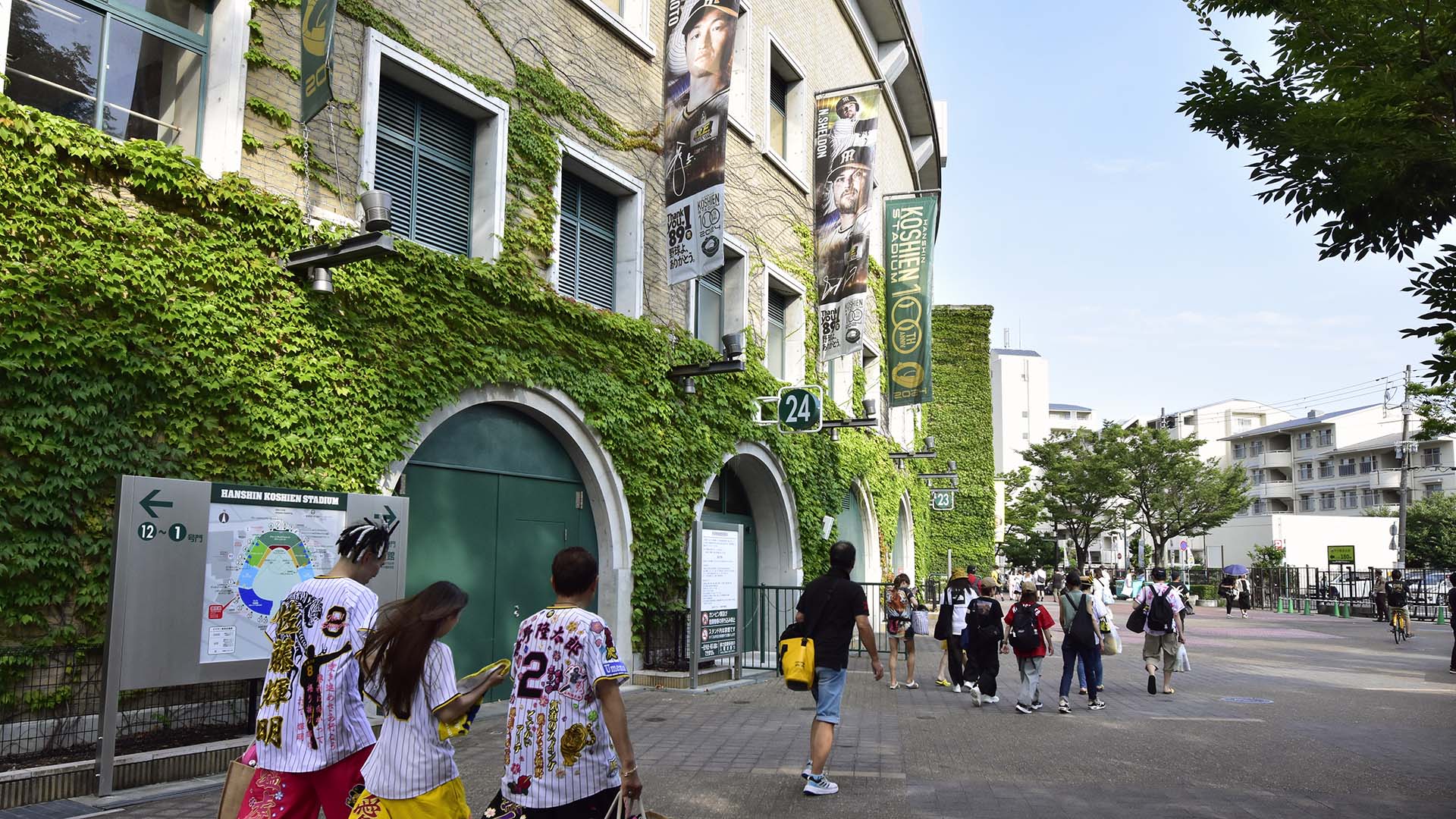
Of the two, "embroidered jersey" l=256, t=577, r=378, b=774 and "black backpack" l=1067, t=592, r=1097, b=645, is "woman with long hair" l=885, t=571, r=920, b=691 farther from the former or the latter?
"embroidered jersey" l=256, t=577, r=378, b=774

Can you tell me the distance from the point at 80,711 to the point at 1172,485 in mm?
53820

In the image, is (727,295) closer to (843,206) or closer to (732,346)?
(732,346)

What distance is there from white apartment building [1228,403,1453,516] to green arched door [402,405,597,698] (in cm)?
6538

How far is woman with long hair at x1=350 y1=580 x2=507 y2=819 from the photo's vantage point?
3658 mm

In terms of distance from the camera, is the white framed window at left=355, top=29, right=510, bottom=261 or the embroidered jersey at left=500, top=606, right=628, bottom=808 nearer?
the embroidered jersey at left=500, top=606, right=628, bottom=808

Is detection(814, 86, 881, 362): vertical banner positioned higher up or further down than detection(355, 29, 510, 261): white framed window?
higher up

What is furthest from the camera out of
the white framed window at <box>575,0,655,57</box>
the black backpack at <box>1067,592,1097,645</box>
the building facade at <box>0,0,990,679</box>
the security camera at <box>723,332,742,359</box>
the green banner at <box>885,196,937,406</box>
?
the green banner at <box>885,196,937,406</box>

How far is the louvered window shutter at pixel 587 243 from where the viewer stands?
521 inches

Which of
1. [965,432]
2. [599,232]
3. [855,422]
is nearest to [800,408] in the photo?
[855,422]

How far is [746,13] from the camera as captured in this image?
59.8 feet

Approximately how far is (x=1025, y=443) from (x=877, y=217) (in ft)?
263

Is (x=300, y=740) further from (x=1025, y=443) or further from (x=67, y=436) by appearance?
(x=1025, y=443)

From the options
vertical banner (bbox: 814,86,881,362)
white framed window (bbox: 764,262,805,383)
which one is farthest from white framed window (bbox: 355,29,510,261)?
vertical banner (bbox: 814,86,881,362)

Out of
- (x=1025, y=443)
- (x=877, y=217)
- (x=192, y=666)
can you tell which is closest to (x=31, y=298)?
(x=192, y=666)
